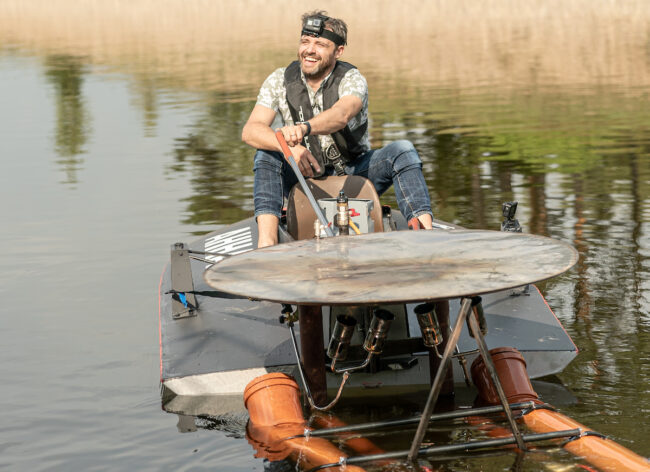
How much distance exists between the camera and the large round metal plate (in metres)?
4.12

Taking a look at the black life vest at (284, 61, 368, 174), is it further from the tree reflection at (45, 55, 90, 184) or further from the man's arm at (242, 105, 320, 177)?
the tree reflection at (45, 55, 90, 184)

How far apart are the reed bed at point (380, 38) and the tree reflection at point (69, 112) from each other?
51.5 inches

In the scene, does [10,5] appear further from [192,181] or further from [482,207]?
[482,207]

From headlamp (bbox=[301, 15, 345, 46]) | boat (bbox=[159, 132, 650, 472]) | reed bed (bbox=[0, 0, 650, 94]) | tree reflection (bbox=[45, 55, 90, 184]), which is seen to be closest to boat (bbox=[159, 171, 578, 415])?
boat (bbox=[159, 132, 650, 472])

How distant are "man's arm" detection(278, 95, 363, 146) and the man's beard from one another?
0.25 m

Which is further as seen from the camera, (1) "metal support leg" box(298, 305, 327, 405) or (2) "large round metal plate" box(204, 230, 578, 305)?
(1) "metal support leg" box(298, 305, 327, 405)

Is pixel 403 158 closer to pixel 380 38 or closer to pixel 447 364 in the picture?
pixel 447 364

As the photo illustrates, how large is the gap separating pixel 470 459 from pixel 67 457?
2.01m

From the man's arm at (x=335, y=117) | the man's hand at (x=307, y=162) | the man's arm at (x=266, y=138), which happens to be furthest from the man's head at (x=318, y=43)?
the man's hand at (x=307, y=162)

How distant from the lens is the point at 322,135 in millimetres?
6754

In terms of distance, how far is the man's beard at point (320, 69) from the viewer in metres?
6.65

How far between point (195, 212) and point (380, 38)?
2093 cm

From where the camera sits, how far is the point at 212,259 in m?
7.17

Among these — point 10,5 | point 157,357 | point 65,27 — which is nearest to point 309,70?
point 157,357
